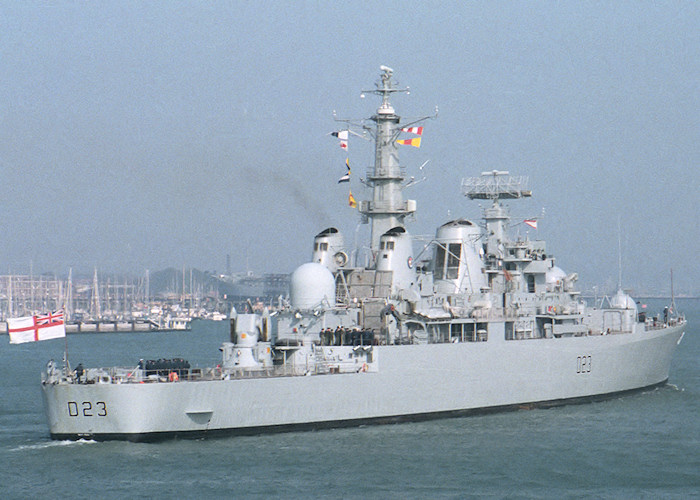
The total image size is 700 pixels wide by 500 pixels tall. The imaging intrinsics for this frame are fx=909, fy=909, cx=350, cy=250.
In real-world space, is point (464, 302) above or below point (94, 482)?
above

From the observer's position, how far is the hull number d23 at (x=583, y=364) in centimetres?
3188

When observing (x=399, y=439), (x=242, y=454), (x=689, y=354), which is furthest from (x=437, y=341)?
(x=689, y=354)

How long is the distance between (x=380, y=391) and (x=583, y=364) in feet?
29.3

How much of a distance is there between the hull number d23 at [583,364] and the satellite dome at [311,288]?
31.7ft

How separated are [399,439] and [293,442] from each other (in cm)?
299

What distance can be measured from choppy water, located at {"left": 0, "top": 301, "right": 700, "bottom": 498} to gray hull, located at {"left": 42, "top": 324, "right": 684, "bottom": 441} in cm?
45

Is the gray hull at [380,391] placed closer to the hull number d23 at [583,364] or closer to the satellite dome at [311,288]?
the hull number d23 at [583,364]

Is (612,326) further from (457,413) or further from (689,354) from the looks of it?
(689,354)

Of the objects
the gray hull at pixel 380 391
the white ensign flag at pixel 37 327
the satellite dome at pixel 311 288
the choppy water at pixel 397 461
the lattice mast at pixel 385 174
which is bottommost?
the choppy water at pixel 397 461

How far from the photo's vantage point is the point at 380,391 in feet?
88.5

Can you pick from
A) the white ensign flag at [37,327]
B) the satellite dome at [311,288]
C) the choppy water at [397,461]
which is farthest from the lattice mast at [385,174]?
the white ensign flag at [37,327]

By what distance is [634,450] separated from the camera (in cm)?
2436

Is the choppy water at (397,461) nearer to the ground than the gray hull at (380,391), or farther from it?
nearer to the ground

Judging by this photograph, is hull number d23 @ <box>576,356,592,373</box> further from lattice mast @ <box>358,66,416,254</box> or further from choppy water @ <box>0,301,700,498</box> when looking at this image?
lattice mast @ <box>358,66,416,254</box>
